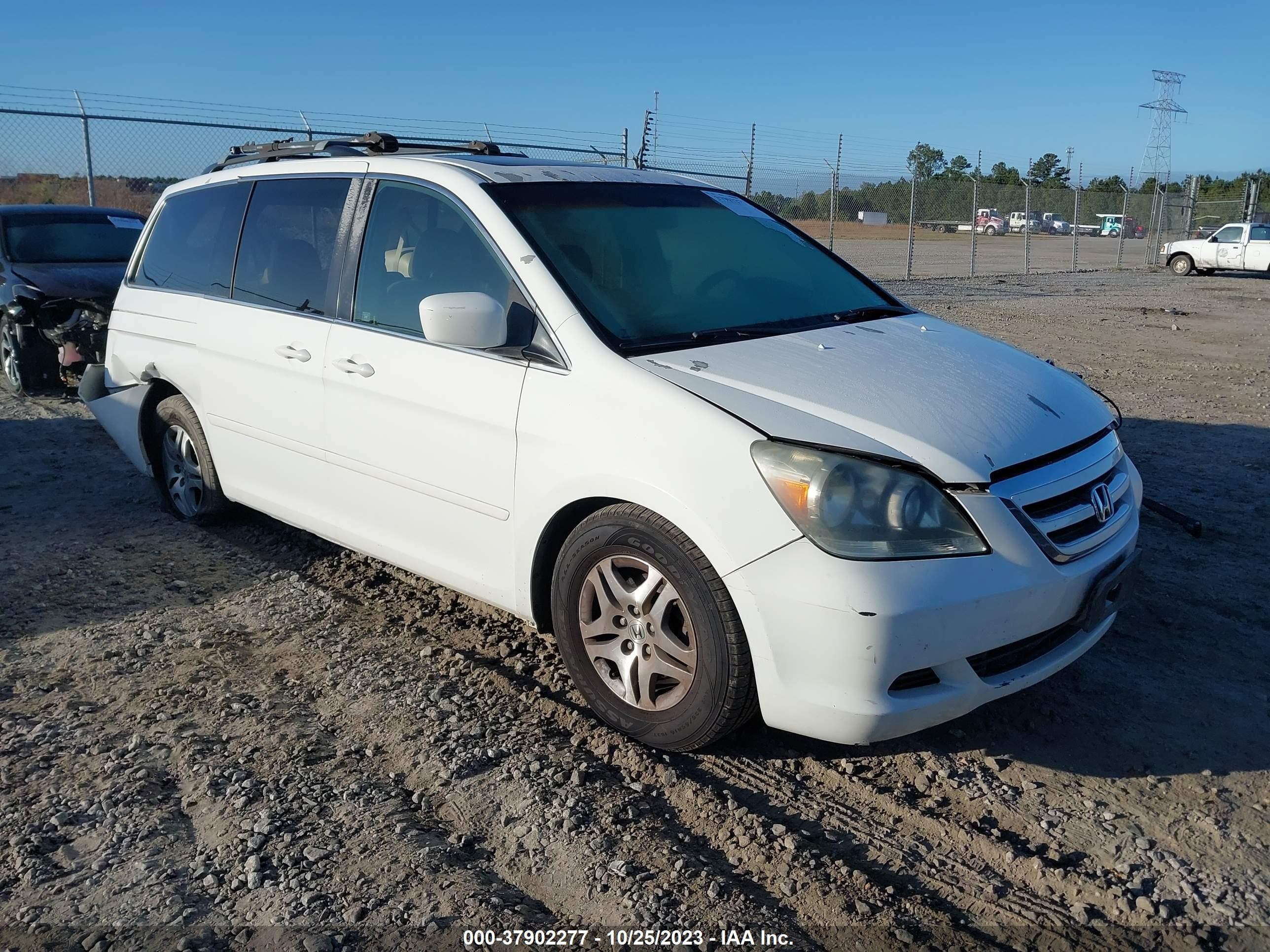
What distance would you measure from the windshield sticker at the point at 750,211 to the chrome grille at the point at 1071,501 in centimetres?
179

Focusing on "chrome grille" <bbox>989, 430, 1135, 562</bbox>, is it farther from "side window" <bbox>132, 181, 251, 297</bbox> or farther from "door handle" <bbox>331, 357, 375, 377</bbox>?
"side window" <bbox>132, 181, 251, 297</bbox>

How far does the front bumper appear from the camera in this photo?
2727 millimetres

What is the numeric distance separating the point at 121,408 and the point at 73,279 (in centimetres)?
358

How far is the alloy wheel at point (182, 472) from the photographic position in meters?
5.27

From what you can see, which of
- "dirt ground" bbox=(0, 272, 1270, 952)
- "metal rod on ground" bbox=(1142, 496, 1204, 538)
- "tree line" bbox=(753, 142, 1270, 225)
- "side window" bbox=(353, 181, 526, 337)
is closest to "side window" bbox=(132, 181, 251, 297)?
"side window" bbox=(353, 181, 526, 337)

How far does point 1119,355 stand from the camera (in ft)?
37.2

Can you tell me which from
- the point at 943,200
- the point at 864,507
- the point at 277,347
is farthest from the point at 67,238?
the point at 943,200

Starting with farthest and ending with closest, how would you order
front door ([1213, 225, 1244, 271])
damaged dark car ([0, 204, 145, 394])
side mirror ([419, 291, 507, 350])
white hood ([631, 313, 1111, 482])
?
front door ([1213, 225, 1244, 271]) → damaged dark car ([0, 204, 145, 394]) → side mirror ([419, 291, 507, 350]) → white hood ([631, 313, 1111, 482])

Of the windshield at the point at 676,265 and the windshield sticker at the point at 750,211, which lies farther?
the windshield sticker at the point at 750,211

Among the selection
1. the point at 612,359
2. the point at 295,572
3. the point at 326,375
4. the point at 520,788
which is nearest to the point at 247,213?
the point at 326,375

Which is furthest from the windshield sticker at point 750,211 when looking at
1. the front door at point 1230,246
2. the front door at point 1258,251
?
the front door at point 1230,246

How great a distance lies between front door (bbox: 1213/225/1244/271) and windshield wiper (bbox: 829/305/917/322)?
25780 mm

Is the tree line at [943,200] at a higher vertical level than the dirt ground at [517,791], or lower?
higher

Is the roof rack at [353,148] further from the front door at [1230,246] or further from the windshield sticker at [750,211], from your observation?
the front door at [1230,246]
